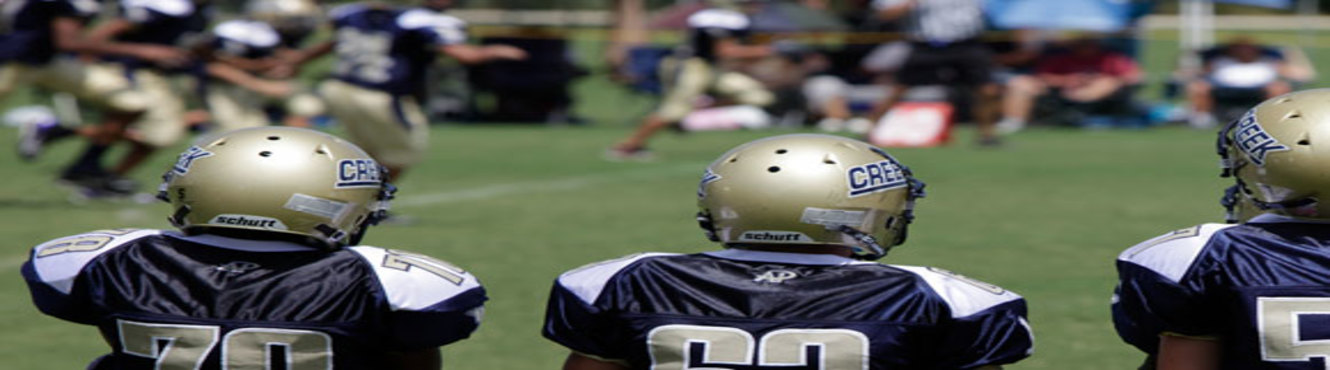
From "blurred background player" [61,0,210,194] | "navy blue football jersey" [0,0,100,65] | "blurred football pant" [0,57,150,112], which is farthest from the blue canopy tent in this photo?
"navy blue football jersey" [0,0,100,65]

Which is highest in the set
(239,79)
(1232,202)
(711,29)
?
(1232,202)

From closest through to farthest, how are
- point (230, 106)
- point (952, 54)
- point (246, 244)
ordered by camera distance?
point (246, 244) < point (230, 106) < point (952, 54)

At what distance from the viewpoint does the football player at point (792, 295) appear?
3.01m

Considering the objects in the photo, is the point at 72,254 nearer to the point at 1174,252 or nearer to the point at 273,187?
the point at 273,187

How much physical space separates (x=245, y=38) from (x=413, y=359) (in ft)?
40.4

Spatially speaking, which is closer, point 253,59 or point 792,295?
point 792,295

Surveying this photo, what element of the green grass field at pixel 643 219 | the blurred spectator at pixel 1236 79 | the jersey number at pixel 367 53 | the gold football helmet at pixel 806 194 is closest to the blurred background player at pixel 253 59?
the green grass field at pixel 643 219

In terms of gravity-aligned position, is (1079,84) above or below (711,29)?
below

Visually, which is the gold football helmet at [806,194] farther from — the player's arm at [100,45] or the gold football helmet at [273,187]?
the player's arm at [100,45]

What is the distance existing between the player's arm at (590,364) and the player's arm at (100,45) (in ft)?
24.3

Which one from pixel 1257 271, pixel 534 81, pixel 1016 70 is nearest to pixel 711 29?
pixel 534 81

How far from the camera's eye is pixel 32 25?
385 inches

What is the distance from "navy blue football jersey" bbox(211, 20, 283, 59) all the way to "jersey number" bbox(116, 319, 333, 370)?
12.0 metres

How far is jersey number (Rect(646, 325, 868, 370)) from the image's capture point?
2994 mm
